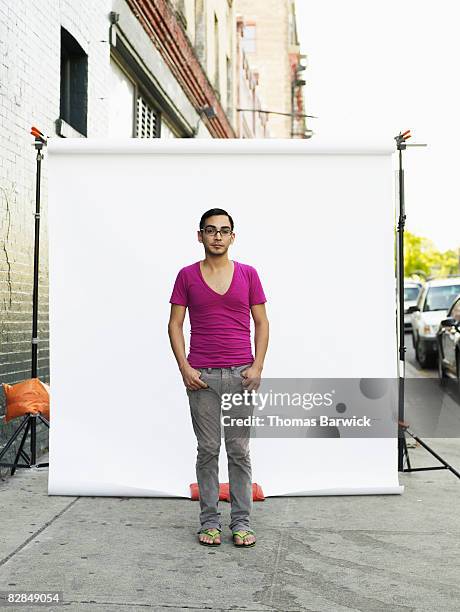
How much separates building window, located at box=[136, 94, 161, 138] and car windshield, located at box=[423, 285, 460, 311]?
24.7ft

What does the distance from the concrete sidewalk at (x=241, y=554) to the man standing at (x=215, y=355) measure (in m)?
0.29

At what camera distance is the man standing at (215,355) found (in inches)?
227

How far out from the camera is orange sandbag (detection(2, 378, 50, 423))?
24.6ft

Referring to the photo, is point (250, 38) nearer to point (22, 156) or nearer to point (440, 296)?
point (440, 296)

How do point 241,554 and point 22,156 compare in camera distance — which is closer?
point 241,554

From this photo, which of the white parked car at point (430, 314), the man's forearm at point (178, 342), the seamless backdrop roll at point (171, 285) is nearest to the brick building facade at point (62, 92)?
the seamless backdrop roll at point (171, 285)

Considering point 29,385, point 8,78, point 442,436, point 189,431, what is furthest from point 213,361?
point 442,436

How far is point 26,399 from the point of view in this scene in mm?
7539

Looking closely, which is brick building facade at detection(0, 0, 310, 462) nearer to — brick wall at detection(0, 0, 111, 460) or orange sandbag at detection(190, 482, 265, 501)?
brick wall at detection(0, 0, 111, 460)

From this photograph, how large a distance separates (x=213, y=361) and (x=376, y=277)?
73.0 inches

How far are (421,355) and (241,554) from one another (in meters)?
14.3

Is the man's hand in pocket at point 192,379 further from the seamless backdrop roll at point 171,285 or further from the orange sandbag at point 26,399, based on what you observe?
the orange sandbag at point 26,399

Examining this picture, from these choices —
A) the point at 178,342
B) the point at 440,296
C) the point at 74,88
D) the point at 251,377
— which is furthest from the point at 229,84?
the point at 251,377

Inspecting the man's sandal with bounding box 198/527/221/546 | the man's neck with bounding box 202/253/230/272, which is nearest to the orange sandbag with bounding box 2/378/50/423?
the man's sandal with bounding box 198/527/221/546
